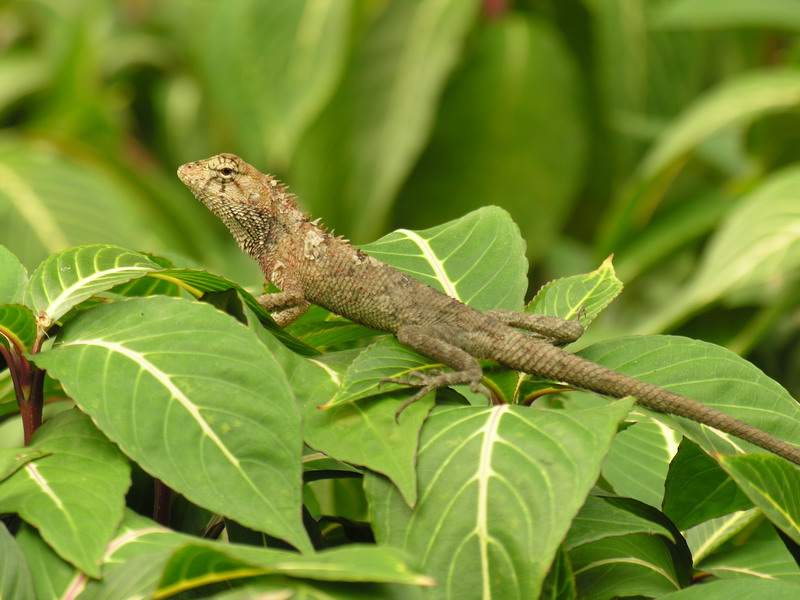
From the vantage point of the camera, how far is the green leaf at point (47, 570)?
3.09ft

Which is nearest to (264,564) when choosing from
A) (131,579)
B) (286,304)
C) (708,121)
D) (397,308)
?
(131,579)

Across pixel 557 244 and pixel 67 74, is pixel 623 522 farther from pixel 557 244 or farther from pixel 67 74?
pixel 67 74

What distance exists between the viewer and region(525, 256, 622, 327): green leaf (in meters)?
1.39

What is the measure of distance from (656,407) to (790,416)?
0.57ft

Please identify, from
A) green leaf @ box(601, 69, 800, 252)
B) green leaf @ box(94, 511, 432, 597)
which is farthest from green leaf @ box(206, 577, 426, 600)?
green leaf @ box(601, 69, 800, 252)

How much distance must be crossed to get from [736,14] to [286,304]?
2.45m

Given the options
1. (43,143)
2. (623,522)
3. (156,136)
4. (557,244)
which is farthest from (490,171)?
(623,522)

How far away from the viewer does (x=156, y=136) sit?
19.4 feet

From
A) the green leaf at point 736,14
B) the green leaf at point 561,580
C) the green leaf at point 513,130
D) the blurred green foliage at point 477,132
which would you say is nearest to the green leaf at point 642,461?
the green leaf at point 561,580

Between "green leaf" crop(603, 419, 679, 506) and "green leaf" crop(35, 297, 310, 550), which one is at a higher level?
"green leaf" crop(35, 297, 310, 550)

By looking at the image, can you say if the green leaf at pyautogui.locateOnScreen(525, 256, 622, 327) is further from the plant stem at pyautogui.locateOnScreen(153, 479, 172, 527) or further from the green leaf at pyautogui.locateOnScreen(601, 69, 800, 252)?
the green leaf at pyautogui.locateOnScreen(601, 69, 800, 252)

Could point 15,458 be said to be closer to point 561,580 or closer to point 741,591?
point 561,580

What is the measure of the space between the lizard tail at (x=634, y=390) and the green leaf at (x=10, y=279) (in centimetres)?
75

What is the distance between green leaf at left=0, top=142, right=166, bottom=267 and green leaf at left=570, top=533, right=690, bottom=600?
111 inches
